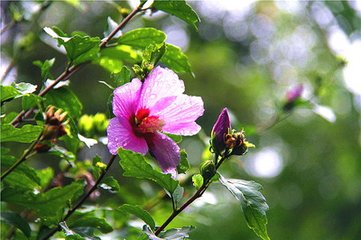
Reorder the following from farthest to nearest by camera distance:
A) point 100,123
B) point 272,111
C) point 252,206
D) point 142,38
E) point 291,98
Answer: point 272,111, point 291,98, point 100,123, point 142,38, point 252,206

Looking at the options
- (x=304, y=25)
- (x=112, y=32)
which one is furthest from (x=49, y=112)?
(x=304, y=25)

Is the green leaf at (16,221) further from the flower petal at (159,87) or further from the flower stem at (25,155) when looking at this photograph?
the flower petal at (159,87)

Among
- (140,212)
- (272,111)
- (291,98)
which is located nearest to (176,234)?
(140,212)

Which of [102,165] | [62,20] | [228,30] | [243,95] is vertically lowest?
[228,30]

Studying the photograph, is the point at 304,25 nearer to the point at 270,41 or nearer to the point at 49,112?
the point at 270,41

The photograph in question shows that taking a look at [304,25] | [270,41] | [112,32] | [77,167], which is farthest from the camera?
[270,41]

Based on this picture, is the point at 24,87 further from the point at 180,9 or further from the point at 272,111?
the point at 272,111

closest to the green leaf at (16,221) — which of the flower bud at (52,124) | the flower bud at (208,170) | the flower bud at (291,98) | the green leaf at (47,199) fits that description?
the green leaf at (47,199)
